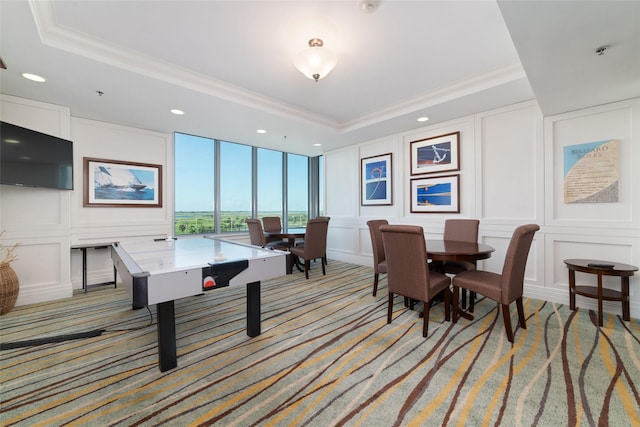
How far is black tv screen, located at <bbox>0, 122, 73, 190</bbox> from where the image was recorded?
2795 mm

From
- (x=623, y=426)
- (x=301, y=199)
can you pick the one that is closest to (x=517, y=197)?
(x=623, y=426)

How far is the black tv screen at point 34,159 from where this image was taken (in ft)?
9.17

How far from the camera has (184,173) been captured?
5012 millimetres

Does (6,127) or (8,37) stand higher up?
(8,37)

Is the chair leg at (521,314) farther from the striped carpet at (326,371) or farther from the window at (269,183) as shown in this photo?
the window at (269,183)

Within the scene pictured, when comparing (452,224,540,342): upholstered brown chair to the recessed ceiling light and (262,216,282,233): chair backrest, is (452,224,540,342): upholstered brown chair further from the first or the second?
the recessed ceiling light

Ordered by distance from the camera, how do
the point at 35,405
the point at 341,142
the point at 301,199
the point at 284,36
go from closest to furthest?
the point at 35,405, the point at 284,36, the point at 341,142, the point at 301,199

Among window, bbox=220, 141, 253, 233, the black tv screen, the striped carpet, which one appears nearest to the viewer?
the striped carpet

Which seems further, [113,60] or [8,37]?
[113,60]

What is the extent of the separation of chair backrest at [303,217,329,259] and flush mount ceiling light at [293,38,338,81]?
240 centimetres

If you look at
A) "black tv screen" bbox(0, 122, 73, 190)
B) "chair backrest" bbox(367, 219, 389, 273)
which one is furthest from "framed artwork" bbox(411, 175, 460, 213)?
"black tv screen" bbox(0, 122, 73, 190)

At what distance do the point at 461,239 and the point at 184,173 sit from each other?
4.92 meters

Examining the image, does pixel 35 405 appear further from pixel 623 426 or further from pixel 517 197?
pixel 517 197

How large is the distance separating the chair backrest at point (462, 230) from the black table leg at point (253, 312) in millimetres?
2678
